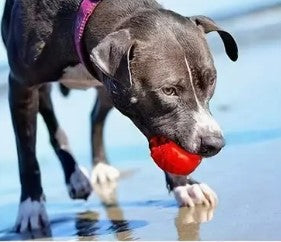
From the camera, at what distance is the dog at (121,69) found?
13.6 ft

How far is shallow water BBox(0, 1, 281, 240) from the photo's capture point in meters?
4.36

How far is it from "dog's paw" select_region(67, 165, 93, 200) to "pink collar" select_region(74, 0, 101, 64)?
92 cm

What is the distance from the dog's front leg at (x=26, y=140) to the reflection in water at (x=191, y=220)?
0.67 metres

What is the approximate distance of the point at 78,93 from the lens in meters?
8.75

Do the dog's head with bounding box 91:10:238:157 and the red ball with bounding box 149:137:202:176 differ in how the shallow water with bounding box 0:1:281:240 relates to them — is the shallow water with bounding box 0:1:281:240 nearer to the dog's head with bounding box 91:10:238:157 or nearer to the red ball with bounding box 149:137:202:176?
the red ball with bounding box 149:137:202:176

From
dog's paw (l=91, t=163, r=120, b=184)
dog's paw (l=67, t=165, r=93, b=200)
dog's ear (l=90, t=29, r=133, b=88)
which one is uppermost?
dog's ear (l=90, t=29, r=133, b=88)

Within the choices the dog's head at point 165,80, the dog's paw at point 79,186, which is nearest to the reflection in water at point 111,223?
the dog's paw at point 79,186

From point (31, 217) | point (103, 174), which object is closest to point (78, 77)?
point (31, 217)

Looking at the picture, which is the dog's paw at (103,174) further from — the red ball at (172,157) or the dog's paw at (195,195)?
the red ball at (172,157)

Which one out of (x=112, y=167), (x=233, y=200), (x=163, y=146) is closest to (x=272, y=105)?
(x=112, y=167)

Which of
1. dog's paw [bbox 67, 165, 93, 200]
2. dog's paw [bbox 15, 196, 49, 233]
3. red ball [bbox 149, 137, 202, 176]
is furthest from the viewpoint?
dog's paw [bbox 67, 165, 93, 200]

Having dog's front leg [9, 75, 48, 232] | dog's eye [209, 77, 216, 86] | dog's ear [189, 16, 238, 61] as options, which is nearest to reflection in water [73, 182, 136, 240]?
dog's front leg [9, 75, 48, 232]

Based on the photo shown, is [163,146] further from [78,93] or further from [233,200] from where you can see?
[78,93]

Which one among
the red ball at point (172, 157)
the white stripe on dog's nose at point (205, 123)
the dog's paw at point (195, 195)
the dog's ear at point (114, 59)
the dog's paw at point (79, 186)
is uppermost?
the dog's ear at point (114, 59)
